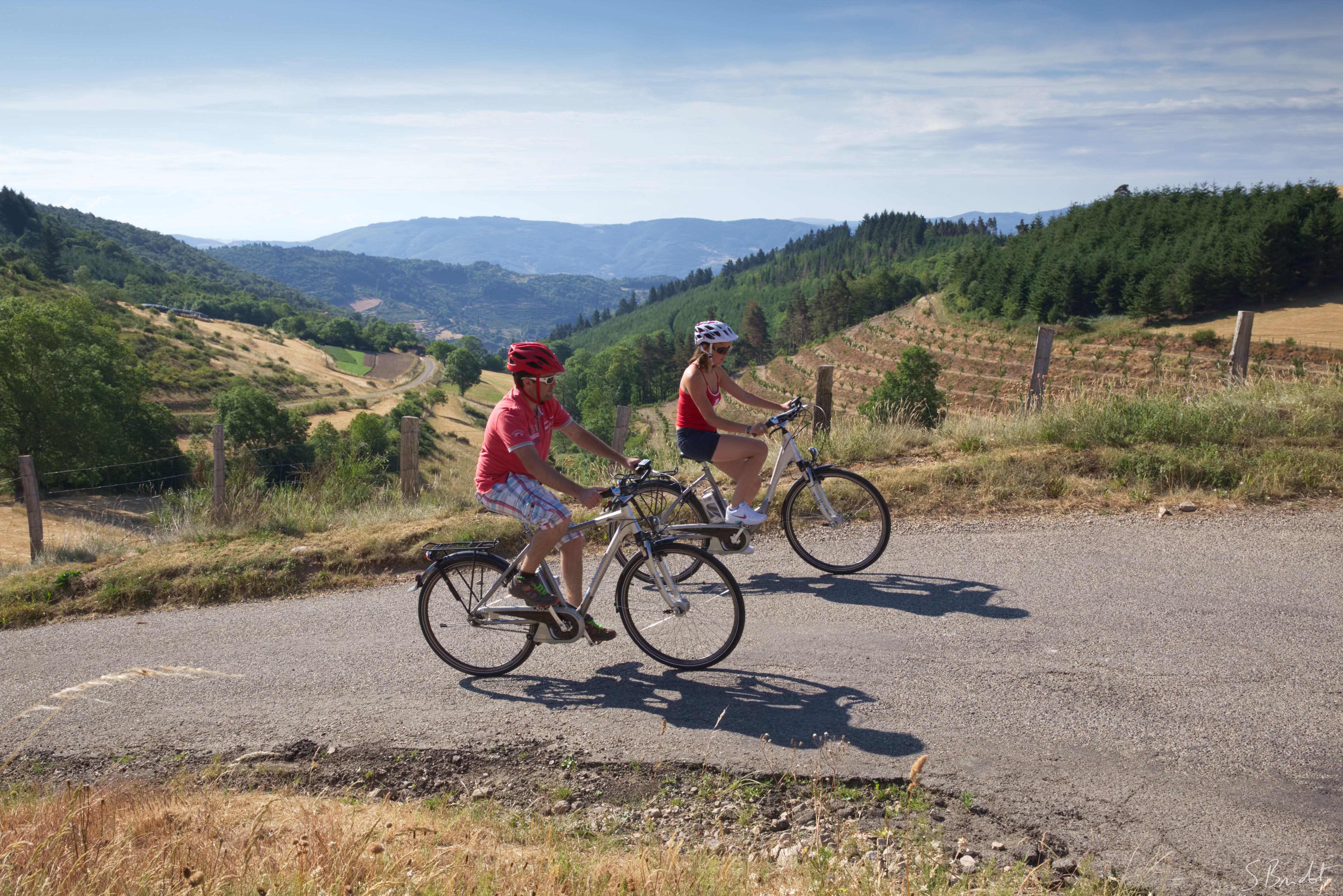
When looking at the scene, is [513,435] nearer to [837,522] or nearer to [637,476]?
[637,476]

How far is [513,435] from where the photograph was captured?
4.74 m

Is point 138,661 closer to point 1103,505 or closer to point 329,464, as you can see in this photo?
Result: point 329,464

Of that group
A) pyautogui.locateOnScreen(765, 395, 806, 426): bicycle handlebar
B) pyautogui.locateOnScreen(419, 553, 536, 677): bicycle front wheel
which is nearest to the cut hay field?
pyautogui.locateOnScreen(765, 395, 806, 426): bicycle handlebar

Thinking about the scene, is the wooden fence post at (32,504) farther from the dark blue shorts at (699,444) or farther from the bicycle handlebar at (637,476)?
the bicycle handlebar at (637,476)

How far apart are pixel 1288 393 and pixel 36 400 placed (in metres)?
53.2

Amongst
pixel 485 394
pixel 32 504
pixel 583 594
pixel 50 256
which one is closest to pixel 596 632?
pixel 583 594

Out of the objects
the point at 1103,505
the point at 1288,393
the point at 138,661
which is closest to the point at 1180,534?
the point at 1103,505

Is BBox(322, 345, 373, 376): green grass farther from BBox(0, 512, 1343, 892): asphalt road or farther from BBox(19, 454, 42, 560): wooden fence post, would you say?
BBox(0, 512, 1343, 892): asphalt road

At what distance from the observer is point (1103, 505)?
7.68 metres

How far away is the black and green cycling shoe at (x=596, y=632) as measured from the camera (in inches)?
200

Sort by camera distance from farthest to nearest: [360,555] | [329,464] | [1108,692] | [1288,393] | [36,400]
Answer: [36,400]
[329,464]
[1288,393]
[360,555]
[1108,692]

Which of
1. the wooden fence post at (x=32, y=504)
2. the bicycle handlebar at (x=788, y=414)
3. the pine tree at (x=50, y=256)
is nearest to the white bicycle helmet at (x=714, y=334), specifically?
the bicycle handlebar at (x=788, y=414)

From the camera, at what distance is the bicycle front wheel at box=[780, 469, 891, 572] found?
257 inches

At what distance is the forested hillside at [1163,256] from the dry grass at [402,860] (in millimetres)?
84117
